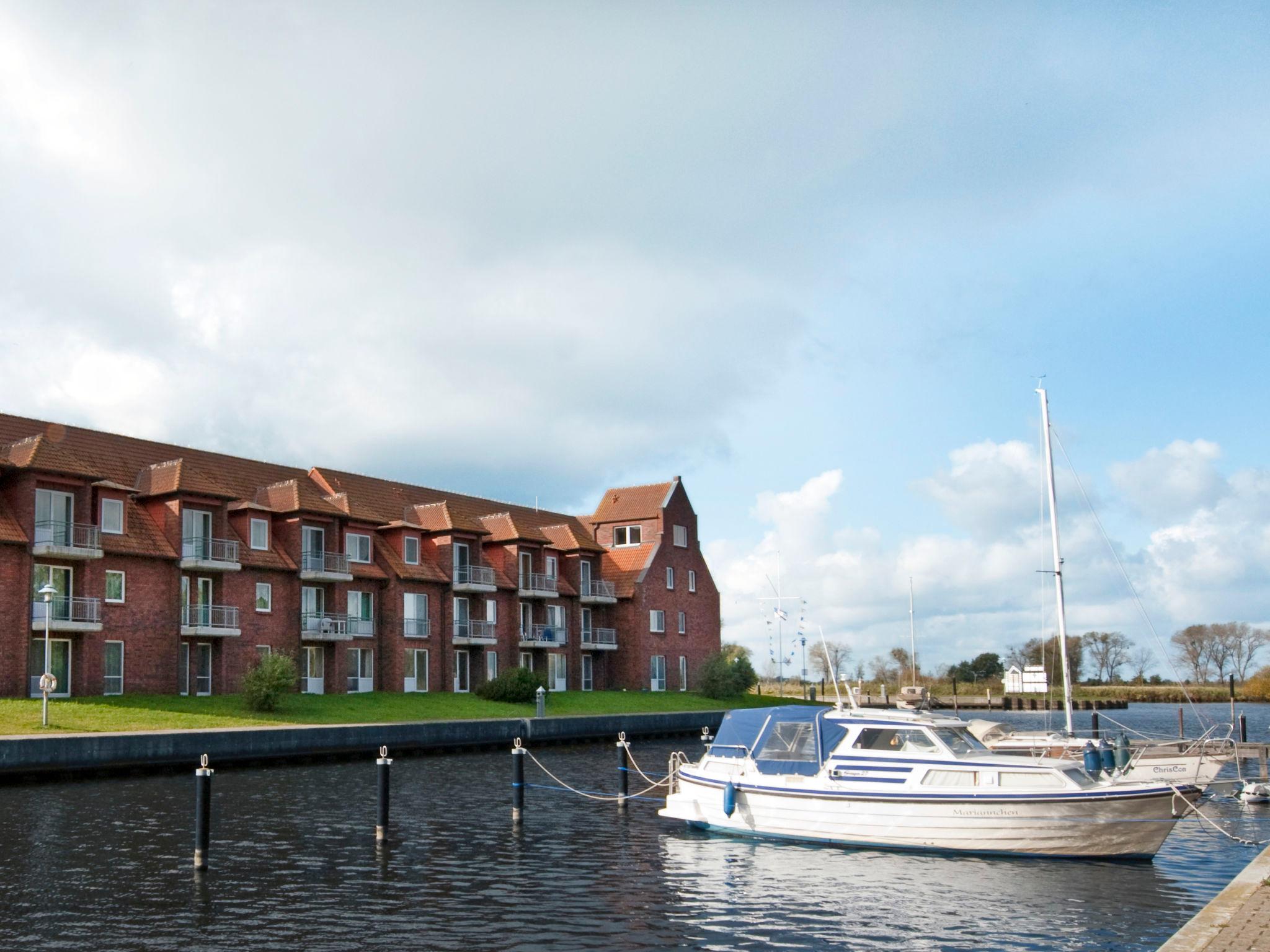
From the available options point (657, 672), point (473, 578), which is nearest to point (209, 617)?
point (473, 578)

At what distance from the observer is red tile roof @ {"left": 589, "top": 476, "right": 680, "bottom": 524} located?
72688 millimetres

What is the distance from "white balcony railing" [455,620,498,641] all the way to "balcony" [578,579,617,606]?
26.6ft

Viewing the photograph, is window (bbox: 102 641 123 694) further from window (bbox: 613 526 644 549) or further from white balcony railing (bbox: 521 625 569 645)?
window (bbox: 613 526 644 549)

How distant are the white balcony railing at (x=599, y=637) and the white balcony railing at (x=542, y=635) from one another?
296 centimetres

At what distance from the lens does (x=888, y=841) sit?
21562 millimetres

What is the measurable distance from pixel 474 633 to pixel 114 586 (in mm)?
20087

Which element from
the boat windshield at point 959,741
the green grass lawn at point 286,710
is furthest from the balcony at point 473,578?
the boat windshield at point 959,741

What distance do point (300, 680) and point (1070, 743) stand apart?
33185 millimetres

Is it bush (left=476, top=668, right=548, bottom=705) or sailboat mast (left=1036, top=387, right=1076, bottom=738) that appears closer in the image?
sailboat mast (left=1036, top=387, right=1076, bottom=738)

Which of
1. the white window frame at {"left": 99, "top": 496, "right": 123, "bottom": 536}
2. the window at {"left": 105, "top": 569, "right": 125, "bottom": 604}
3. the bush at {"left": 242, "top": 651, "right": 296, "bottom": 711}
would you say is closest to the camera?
the bush at {"left": 242, "top": 651, "right": 296, "bottom": 711}

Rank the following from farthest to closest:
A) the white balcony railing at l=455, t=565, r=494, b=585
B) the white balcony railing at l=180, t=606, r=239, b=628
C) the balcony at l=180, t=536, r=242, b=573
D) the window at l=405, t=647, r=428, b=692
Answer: the white balcony railing at l=455, t=565, r=494, b=585 → the window at l=405, t=647, r=428, b=692 → the white balcony railing at l=180, t=606, r=239, b=628 → the balcony at l=180, t=536, r=242, b=573

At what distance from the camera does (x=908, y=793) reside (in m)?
21.5

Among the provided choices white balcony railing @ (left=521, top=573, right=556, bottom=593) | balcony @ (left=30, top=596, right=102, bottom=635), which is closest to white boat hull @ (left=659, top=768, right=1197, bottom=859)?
balcony @ (left=30, top=596, right=102, bottom=635)

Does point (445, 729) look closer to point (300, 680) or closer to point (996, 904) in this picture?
point (300, 680)
